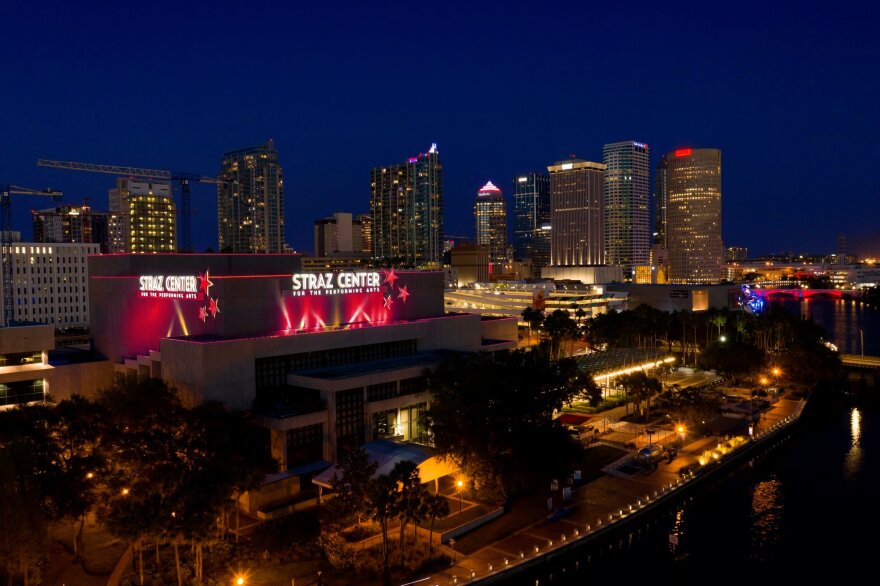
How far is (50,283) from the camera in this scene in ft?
565

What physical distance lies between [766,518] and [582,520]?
17704 mm

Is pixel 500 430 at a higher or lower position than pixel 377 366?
lower

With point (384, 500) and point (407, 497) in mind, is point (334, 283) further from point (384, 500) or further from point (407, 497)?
point (384, 500)

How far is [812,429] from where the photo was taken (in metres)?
83.2

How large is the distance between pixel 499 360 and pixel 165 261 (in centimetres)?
3611

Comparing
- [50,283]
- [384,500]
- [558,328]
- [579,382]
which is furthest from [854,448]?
[50,283]

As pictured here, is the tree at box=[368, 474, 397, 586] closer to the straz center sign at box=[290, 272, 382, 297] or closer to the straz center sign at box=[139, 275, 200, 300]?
the straz center sign at box=[290, 272, 382, 297]

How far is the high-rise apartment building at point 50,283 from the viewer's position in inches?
6585

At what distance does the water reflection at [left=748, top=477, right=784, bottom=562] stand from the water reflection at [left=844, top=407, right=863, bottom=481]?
867 cm

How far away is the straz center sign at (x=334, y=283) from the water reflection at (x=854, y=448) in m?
50.0

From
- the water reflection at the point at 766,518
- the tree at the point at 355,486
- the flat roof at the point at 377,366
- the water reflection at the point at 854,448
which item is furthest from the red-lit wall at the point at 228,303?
the water reflection at the point at 854,448

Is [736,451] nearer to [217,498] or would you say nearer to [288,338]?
[288,338]

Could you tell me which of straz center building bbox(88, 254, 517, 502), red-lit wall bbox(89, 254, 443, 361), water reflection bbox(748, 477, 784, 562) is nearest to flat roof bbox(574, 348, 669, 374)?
straz center building bbox(88, 254, 517, 502)

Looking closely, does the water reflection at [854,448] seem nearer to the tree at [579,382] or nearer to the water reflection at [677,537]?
the water reflection at [677,537]
